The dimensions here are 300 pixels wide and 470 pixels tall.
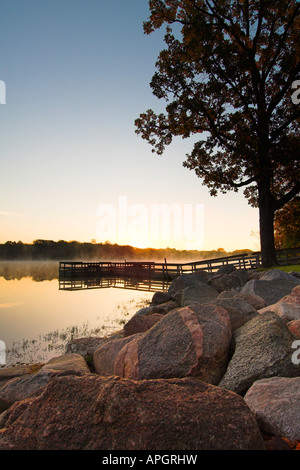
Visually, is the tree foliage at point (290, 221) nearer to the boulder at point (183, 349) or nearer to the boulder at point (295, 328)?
the boulder at point (295, 328)

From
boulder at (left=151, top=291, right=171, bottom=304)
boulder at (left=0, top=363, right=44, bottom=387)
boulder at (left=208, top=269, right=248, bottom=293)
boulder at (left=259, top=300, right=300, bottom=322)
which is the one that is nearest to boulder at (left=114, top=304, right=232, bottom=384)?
boulder at (left=259, top=300, right=300, bottom=322)

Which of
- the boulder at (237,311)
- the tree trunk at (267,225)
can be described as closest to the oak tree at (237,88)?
the tree trunk at (267,225)

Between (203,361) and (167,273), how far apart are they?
3185cm

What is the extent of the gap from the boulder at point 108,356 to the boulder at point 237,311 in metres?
2.07

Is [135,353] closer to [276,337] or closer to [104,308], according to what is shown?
[276,337]

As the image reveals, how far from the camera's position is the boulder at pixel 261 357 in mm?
3770

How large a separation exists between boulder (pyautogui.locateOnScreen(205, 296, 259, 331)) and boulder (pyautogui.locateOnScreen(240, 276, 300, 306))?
3950 millimetres

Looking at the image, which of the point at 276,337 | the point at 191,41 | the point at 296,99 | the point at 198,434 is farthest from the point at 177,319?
the point at 296,99

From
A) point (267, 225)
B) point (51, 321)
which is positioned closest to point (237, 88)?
point (267, 225)

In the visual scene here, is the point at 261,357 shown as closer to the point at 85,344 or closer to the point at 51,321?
the point at 85,344

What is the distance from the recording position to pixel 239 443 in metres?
2.19

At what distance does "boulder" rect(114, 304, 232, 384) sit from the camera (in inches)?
156

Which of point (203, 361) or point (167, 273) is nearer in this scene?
point (203, 361)

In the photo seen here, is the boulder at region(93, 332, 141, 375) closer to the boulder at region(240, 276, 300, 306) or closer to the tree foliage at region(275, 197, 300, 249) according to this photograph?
the boulder at region(240, 276, 300, 306)
